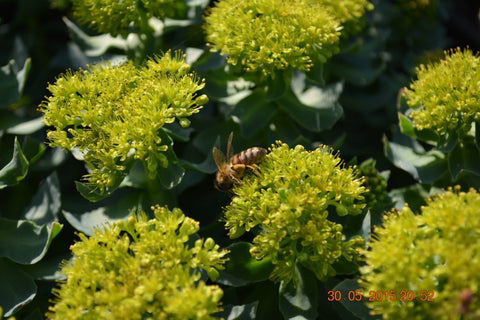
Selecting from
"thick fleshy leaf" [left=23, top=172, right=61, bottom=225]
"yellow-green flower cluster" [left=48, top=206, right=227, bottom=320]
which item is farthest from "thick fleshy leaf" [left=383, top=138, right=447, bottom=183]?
"thick fleshy leaf" [left=23, top=172, right=61, bottom=225]

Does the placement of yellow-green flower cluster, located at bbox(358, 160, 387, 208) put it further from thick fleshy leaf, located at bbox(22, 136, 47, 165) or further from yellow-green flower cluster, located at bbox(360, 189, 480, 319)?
thick fleshy leaf, located at bbox(22, 136, 47, 165)

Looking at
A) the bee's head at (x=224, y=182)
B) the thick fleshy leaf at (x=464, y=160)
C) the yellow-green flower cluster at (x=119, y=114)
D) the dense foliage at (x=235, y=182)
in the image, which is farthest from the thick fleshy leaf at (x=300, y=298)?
the thick fleshy leaf at (x=464, y=160)

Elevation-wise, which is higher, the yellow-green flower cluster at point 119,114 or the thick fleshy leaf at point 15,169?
the yellow-green flower cluster at point 119,114

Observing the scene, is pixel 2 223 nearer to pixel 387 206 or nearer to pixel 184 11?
pixel 184 11

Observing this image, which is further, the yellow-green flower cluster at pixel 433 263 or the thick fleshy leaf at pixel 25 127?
the thick fleshy leaf at pixel 25 127

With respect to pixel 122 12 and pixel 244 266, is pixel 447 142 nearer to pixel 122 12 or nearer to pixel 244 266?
pixel 244 266

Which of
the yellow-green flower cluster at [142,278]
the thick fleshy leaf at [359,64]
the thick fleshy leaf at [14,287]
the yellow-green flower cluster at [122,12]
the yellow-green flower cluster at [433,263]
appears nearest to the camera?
the yellow-green flower cluster at [433,263]

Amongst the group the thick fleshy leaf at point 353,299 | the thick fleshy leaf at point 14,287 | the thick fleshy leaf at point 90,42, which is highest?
the thick fleshy leaf at point 90,42

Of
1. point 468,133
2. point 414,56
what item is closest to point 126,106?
point 468,133

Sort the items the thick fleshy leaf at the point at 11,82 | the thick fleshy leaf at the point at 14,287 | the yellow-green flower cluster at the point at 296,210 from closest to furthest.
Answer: the yellow-green flower cluster at the point at 296,210, the thick fleshy leaf at the point at 14,287, the thick fleshy leaf at the point at 11,82

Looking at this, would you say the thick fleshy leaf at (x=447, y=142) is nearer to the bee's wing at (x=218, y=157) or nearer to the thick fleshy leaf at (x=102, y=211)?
the bee's wing at (x=218, y=157)
